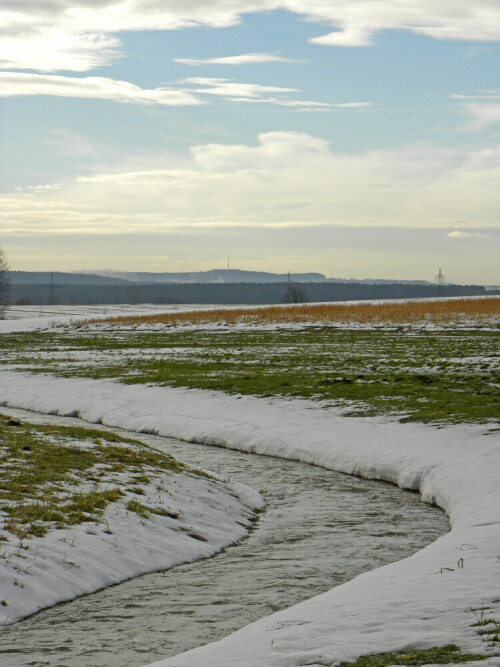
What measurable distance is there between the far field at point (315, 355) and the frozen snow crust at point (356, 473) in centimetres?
147

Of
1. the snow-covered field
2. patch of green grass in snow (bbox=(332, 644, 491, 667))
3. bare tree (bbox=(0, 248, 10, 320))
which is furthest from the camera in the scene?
bare tree (bbox=(0, 248, 10, 320))

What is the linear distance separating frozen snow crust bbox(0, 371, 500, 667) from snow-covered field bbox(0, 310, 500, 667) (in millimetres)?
17

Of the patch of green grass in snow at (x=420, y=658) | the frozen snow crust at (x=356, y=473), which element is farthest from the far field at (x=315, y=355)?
the patch of green grass in snow at (x=420, y=658)

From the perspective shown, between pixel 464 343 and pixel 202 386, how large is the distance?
54.0 feet

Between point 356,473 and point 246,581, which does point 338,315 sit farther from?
point 246,581

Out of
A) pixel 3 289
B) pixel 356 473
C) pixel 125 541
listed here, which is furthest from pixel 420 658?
pixel 3 289

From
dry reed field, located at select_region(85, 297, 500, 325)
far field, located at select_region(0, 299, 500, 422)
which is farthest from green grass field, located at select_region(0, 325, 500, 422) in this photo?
dry reed field, located at select_region(85, 297, 500, 325)

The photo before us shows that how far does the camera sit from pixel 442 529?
39.8ft

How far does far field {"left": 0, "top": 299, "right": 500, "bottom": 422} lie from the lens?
22781 mm

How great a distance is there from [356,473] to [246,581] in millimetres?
6887

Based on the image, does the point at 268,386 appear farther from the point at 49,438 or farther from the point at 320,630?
the point at 320,630

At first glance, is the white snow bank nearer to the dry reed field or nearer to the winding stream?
the winding stream

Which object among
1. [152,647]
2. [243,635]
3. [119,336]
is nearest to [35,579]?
[152,647]

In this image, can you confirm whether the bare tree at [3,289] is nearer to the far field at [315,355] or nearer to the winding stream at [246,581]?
the far field at [315,355]
